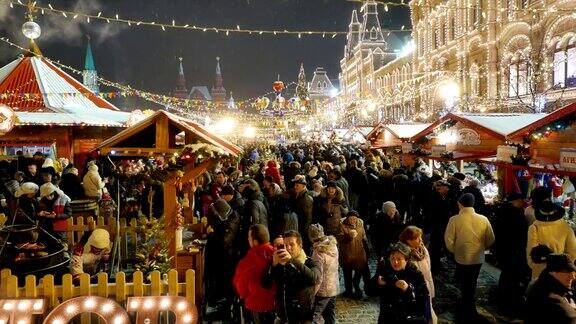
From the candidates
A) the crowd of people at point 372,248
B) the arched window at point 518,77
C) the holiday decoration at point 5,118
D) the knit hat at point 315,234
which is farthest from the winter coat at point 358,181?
the arched window at point 518,77

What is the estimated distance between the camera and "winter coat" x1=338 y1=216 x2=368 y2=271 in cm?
665

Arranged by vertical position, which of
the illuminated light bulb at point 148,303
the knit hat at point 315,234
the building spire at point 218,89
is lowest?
the illuminated light bulb at point 148,303

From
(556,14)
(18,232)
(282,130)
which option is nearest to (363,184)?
(18,232)

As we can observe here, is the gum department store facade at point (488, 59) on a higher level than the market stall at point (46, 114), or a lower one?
higher

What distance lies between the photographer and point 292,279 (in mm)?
4422

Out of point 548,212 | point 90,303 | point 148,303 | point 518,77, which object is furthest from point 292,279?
point 518,77

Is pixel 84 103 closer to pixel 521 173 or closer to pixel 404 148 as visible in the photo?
pixel 404 148

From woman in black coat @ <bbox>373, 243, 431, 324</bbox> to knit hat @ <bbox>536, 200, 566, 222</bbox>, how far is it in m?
2.29

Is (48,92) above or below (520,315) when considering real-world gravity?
above

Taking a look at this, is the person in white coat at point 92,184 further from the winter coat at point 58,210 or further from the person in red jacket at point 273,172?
the person in red jacket at point 273,172

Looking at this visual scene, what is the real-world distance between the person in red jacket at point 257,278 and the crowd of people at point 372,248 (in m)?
0.01

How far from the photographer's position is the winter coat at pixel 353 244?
6.65 meters

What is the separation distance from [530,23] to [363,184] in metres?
18.0

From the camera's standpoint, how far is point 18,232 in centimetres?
630
